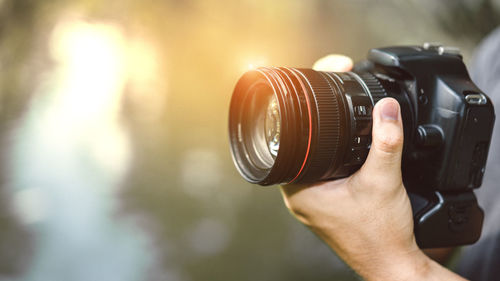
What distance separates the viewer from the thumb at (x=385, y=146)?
1.42ft

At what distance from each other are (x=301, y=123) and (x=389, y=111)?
3.8 inches

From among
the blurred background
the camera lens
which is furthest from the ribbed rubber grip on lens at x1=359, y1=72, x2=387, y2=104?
the blurred background

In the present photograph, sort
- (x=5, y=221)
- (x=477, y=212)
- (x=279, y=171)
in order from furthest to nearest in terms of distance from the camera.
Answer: (x=5, y=221) → (x=477, y=212) → (x=279, y=171)

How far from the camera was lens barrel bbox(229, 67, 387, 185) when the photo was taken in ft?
1.47

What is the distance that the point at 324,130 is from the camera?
0.46 metres

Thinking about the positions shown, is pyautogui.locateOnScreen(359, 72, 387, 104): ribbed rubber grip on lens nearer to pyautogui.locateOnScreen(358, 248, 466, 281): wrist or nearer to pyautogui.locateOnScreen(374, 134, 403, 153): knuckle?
pyautogui.locateOnScreen(374, 134, 403, 153): knuckle

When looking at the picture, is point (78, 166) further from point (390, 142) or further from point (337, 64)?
point (390, 142)

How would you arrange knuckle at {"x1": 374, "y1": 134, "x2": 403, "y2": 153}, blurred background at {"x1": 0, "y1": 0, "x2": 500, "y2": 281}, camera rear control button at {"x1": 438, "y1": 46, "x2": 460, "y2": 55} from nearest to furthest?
1. knuckle at {"x1": 374, "y1": 134, "x2": 403, "y2": 153}
2. camera rear control button at {"x1": 438, "y1": 46, "x2": 460, "y2": 55}
3. blurred background at {"x1": 0, "y1": 0, "x2": 500, "y2": 281}

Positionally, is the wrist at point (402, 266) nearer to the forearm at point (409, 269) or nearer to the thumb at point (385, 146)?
the forearm at point (409, 269)

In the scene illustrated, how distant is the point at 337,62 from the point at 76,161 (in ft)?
3.89

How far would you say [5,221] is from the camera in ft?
4.62

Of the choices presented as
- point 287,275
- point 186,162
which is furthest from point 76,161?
point 287,275

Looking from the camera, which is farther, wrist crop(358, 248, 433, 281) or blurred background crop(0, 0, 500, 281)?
blurred background crop(0, 0, 500, 281)

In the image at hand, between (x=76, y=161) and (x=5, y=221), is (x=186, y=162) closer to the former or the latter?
(x=76, y=161)
